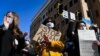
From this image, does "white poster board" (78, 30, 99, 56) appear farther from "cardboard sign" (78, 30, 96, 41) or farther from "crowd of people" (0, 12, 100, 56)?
"crowd of people" (0, 12, 100, 56)

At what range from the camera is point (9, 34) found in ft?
13.9

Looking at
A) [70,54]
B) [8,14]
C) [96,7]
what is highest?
[96,7]

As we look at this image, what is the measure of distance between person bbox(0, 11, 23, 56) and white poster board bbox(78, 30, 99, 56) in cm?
128

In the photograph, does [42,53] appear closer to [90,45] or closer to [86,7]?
[90,45]

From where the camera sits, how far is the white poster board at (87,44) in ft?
16.6

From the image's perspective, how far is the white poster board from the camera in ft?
16.6

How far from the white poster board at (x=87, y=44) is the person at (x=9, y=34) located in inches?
50.5

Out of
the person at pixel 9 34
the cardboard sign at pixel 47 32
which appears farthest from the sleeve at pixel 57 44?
the person at pixel 9 34

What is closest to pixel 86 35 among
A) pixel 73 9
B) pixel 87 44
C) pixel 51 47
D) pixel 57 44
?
pixel 87 44

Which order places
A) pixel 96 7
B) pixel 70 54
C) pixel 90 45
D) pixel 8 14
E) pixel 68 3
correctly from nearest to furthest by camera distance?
1. pixel 8 14
2. pixel 90 45
3. pixel 70 54
4. pixel 96 7
5. pixel 68 3

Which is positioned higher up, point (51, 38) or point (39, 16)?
point (39, 16)

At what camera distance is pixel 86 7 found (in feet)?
128

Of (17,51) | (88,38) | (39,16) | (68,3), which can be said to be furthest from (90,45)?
(39,16)

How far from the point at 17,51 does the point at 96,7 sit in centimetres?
3416
